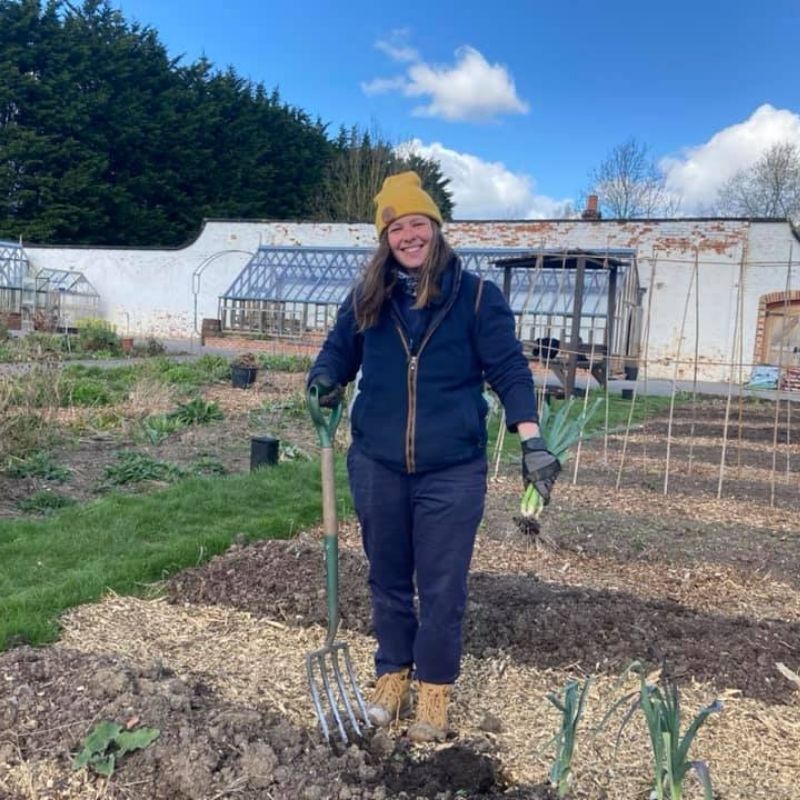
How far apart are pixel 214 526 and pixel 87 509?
0.91 m

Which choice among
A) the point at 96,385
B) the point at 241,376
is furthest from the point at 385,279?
the point at 241,376

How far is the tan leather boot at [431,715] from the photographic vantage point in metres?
2.59

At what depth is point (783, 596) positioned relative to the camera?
4227 millimetres

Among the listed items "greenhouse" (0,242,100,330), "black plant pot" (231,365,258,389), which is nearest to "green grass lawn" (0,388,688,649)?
"black plant pot" (231,365,258,389)

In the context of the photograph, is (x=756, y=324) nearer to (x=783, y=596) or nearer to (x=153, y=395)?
(x=153, y=395)

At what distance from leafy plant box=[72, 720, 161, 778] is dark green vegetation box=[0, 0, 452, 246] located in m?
27.5

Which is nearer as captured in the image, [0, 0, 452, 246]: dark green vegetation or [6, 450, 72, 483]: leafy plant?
[6, 450, 72, 483]: leafy plant

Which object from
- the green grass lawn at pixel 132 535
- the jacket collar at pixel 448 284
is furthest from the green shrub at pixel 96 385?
the jacket collar at pixel 448 284

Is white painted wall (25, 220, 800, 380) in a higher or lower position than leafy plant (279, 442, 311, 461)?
higher

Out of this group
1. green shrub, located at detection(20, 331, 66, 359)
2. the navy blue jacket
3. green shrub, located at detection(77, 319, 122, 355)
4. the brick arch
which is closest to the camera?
the navy blue jacket

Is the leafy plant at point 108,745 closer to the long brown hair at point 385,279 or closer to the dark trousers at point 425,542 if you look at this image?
the dark trousers at point 425,542

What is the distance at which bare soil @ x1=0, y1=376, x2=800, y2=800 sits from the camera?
234cm

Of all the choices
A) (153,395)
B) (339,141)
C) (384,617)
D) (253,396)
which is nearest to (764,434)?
(253,396)

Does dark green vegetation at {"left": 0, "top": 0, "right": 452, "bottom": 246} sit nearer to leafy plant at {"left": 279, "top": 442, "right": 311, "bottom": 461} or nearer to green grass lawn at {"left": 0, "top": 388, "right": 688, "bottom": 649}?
leafy plant at {"left": 279, "top": 442, "right": 311, "bottom": 461}
